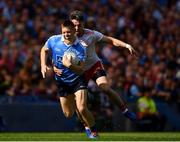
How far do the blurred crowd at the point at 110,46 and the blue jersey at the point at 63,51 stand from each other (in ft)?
19.7

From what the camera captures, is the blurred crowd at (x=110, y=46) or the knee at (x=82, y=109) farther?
the blurred crowd at (x=110, y=46)

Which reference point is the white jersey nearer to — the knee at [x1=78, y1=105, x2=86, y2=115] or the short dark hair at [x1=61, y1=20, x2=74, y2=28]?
the short dark hair at [x1=61, y1=20, x2=74, y2=28]

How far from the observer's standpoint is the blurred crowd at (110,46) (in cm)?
2184

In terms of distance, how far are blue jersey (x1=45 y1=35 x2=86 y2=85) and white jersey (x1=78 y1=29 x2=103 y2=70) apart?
424 mm

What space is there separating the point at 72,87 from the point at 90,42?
111 cm

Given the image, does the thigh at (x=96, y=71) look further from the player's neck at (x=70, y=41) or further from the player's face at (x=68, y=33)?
the player's face at (x=68, y=33)

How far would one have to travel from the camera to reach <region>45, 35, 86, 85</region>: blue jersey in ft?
48.7

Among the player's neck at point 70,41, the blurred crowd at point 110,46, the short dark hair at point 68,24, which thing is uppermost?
the short dark hair at point 68,24

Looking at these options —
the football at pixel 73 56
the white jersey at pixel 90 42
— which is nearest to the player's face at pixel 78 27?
the white jersey at pixel 90 42

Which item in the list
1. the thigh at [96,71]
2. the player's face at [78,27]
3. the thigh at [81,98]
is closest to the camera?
the thigh at [81,98]

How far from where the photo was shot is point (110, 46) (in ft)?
78.9

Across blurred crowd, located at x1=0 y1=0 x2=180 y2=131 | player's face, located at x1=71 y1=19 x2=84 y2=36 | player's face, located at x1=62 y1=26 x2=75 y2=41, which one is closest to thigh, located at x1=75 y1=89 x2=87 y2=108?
player's face, located at x1=62 y1=26 x2=75 y2=41

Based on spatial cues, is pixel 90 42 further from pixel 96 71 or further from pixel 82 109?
pixel 82 109

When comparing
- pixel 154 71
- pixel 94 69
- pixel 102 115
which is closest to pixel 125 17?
pixel 154 71
